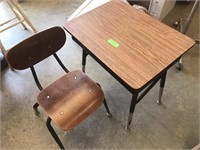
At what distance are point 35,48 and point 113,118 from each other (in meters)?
0.83

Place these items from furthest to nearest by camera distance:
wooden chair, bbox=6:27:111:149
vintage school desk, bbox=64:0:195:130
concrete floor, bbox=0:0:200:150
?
concrete floor, bbox=0:0:200:150 < wooden chair, bbox=6:27:111:149 < vintage school desk, bbox=64:0:195:130

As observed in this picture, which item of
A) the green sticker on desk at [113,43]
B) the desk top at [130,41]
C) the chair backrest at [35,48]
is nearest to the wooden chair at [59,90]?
the chair backrest at [35,48]

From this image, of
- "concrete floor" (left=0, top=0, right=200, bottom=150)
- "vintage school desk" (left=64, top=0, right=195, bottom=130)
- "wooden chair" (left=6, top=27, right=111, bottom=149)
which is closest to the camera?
"vintage school desk" (left=64, top=0, right=195, bottom=130)

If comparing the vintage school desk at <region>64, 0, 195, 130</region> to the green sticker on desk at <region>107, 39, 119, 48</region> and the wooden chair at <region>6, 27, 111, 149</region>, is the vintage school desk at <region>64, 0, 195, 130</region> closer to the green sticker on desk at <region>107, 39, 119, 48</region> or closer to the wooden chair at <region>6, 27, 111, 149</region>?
the green sticker on desk at <region>107, 39, 119, 48</region>

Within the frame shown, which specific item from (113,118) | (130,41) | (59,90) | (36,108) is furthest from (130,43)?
(36,108)

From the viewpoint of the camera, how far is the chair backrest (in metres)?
1.10

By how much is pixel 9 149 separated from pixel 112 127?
794 mm

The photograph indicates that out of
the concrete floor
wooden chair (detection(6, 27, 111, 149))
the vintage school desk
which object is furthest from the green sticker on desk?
the concrete floor

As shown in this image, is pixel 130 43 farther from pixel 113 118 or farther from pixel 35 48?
pixel 113 118

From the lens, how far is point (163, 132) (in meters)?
1.50

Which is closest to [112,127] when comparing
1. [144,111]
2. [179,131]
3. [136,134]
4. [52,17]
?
[136,134]

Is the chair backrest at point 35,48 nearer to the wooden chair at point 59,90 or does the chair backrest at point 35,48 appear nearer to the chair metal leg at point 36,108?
the wooden chair at point 59,90

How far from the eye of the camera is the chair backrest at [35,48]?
1.10 m

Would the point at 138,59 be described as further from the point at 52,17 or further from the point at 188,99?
the point at 52,17
